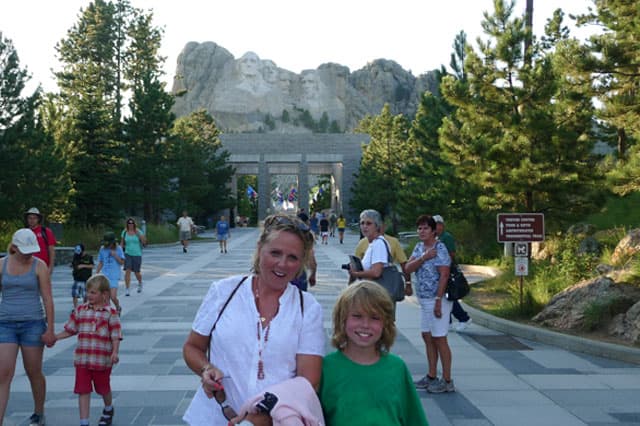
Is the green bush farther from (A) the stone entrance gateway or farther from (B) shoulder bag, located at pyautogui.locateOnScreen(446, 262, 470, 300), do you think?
(A) the stone entrance gateway

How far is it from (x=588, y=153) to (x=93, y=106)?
24856 millimetres

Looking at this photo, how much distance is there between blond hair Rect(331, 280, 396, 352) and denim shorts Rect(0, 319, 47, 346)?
3400 millimetres

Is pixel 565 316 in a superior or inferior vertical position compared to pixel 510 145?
inferior

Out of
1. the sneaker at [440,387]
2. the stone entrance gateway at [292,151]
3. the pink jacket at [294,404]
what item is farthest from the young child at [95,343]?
the stone entrance gateway at [292,151]

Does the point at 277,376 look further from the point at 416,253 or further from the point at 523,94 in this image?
the point at 523,94

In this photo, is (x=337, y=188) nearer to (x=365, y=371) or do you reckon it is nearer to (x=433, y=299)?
(x=433, y=299)

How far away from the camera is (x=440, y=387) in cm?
691

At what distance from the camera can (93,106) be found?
34.8 meters

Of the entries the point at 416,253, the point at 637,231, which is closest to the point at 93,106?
the point at 637,231

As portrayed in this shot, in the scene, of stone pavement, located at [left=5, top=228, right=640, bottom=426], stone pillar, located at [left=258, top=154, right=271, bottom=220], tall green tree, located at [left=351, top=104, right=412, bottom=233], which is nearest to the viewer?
stone pavement, located at [left=5, top=228, right=640, bottom=426]

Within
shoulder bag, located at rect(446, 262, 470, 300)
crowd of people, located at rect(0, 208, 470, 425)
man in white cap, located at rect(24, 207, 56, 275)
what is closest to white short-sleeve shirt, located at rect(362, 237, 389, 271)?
shoulder bag, located at rect(446, 262, 470, 300)

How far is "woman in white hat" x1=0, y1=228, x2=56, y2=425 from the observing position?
5441 millimetres

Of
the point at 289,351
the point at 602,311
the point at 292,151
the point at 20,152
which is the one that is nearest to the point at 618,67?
the point at 602,311

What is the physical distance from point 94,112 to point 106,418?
2866cm
